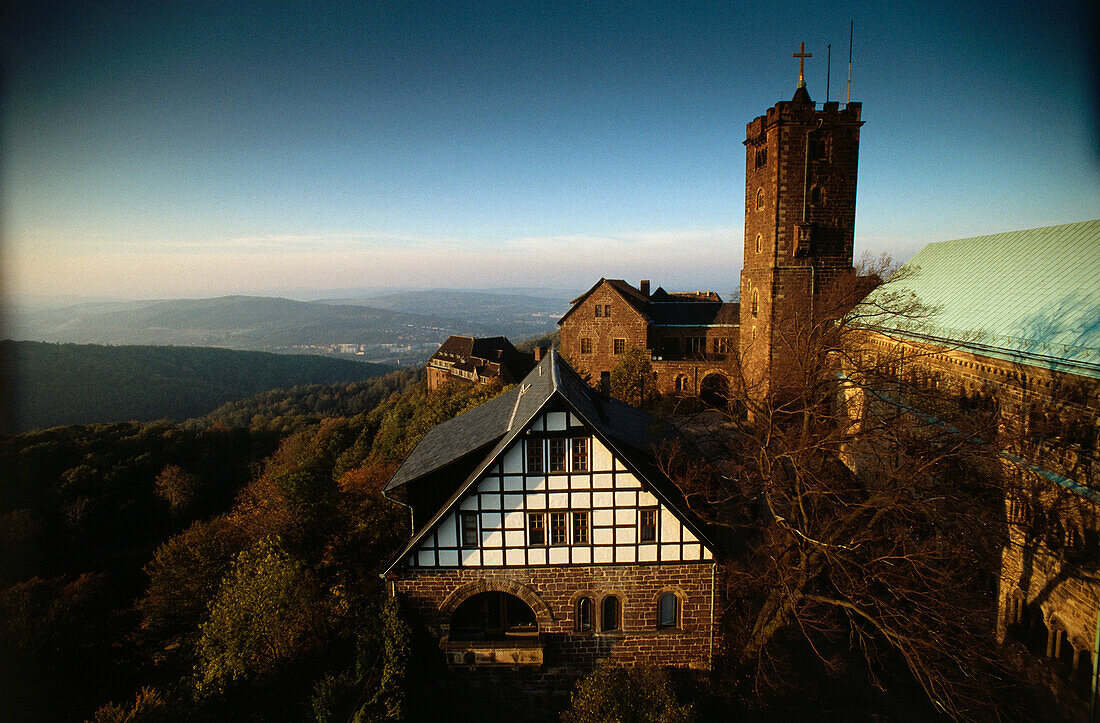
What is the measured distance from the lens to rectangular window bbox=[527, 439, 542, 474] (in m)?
13.8

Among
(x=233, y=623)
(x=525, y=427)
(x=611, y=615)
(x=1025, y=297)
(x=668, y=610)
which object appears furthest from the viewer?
(x=1025, y=297)

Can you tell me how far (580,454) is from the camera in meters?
13.9

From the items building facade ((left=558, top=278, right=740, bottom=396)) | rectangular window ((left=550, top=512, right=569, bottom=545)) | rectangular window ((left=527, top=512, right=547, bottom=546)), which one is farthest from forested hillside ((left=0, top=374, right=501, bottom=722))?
building facade ((left=558, top=278, right=740, bottom=396))

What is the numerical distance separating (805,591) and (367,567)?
1344 cm

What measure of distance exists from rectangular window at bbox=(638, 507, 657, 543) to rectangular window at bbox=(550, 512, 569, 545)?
1.97 m

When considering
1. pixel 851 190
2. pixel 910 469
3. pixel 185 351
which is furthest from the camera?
pixel 185 351

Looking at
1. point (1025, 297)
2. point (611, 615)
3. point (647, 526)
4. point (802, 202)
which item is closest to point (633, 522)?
point (647, 526)

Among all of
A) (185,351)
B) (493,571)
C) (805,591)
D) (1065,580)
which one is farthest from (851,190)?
(185,351)

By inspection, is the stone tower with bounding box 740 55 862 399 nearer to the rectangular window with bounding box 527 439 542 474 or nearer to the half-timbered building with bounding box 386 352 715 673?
the half-timbered building with bounding box 386 352 715 673

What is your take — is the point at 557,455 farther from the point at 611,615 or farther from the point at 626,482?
the point at 611,615

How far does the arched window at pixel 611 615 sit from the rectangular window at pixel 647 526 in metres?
1.92

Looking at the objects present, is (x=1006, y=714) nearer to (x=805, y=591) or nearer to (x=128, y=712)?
(x=805, y=591)

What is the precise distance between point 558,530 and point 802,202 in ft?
84.7

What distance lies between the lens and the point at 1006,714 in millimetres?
13562
